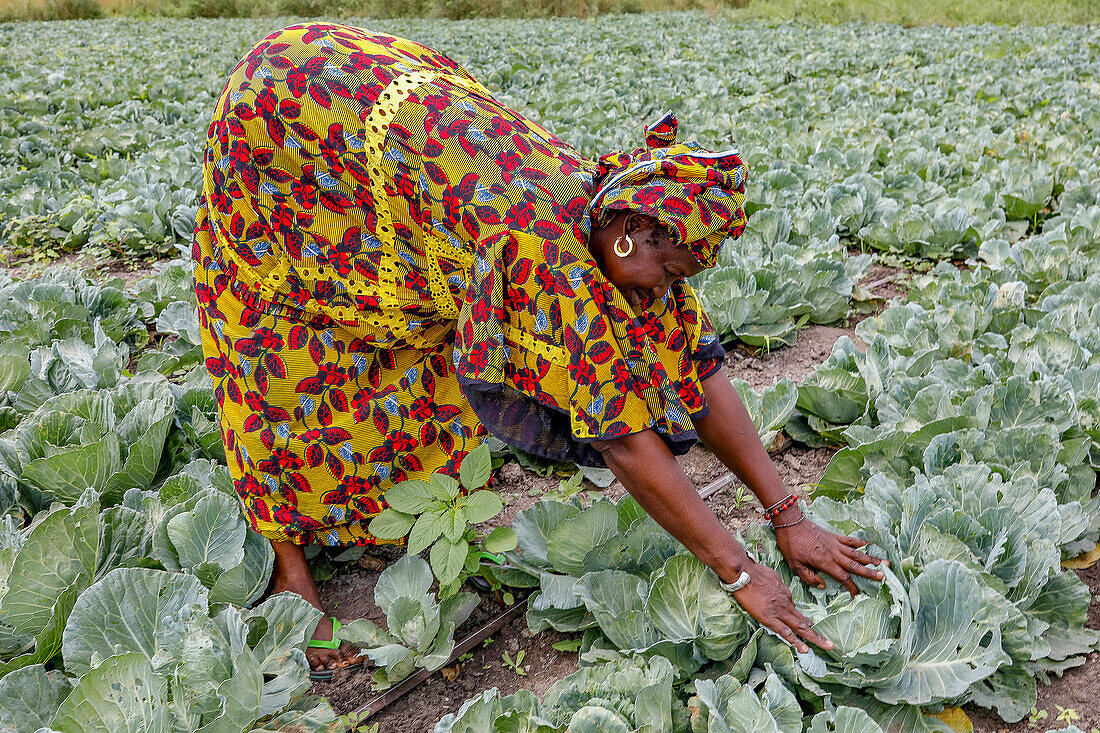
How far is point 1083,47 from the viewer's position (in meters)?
8.93

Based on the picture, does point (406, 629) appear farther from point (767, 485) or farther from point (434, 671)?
point (767, 485)

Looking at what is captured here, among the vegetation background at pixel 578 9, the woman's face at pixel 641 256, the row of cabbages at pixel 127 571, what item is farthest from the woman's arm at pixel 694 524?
the vegetation background at pixel 578 9

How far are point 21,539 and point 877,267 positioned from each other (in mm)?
3389

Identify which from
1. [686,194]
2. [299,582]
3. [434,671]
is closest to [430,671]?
[434,671]

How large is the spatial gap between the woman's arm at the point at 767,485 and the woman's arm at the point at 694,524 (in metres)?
0.16

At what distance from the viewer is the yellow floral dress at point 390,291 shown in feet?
4.26

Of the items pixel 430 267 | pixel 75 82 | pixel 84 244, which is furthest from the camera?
pixel 75 82

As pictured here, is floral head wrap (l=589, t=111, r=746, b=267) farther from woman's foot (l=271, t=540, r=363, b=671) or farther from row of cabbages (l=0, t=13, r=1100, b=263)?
row of cabbages (l=0, t=13, r=1100, b=263)

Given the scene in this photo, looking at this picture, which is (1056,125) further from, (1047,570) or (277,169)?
(277,169)

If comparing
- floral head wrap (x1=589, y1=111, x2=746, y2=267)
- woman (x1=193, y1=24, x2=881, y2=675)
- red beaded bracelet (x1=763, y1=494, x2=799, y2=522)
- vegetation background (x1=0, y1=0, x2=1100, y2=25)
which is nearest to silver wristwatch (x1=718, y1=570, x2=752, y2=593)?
woman (x1=193, y1=24, x2=881, y2=675)

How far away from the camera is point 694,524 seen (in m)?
1.39

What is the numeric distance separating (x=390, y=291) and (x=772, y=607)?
37.1 inches

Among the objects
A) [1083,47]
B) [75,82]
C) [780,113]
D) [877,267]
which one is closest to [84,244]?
[877,267]

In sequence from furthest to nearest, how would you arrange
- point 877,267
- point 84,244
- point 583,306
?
point 84,244
point 877,267
point 583,306
